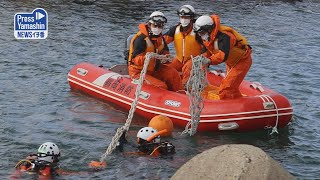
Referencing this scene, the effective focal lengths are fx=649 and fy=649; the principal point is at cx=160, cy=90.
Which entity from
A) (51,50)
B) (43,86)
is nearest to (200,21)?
(43,86)

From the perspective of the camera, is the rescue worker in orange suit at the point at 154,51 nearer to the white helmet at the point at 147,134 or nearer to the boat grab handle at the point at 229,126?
the boat grab handle at the point at 229,126

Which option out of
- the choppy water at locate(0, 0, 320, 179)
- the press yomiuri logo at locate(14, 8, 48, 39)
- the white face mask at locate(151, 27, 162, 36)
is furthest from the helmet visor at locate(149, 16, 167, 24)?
the press yomiuri logo at locate(14, 8, 48, 39)

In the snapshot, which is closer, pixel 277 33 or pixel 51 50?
pixel 51 50

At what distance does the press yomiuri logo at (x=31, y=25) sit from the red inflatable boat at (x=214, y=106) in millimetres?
7706

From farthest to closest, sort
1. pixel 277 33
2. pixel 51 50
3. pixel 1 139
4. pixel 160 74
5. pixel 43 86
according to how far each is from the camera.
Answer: pixel 277 33
pixel 51 50
pixel 43 86
pixel 160 74
pixel 1 139

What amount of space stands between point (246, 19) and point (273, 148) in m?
14.9

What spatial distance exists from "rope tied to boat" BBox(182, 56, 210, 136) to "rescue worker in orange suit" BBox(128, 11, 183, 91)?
1382mm

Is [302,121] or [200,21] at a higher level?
[200,21]

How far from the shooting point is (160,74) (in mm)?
14352

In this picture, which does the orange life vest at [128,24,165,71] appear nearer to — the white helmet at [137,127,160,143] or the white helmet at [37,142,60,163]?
the white helmet at [137,127,160,143]

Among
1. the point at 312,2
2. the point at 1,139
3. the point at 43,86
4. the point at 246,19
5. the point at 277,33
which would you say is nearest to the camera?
the point at 1,139

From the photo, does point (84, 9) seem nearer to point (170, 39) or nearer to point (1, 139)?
point (170, 39)

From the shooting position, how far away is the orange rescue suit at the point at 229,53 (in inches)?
502

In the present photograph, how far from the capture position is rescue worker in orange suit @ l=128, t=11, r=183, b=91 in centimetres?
1361
